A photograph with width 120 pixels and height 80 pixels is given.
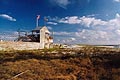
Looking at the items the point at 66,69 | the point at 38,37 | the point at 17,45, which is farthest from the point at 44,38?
the point at 66,69

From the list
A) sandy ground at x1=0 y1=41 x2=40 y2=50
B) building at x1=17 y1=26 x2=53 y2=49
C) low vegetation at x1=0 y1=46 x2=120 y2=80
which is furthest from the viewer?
building at x1=17 y1=26 x2=53 y2=49

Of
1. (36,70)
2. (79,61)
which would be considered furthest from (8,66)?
(79,61)

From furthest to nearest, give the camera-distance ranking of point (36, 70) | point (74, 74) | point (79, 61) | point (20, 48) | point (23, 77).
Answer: point (20, 48) < point (79, 61) < point (36, 70) < point (74, 74) < point (23, 77)

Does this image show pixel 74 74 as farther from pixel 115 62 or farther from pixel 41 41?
pixel 41 41

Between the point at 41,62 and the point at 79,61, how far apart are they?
4.50m

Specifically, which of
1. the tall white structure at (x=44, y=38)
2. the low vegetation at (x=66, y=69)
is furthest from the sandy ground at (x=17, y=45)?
the low vegetation at (x=66, y=69)

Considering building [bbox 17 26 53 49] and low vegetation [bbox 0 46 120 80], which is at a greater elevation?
building [bbox 17 26 53 49]

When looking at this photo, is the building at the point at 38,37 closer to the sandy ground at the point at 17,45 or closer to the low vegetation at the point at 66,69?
the sandy ground at the point at 17,45

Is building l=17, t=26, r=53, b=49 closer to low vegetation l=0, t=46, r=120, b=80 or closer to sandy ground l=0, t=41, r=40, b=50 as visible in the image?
sandy ground l=0, t=41, r=40, b=50

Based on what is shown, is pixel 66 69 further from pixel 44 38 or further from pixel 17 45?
pixel 44 38

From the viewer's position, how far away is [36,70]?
861 inches

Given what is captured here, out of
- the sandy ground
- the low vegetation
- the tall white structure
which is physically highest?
the tall white structure

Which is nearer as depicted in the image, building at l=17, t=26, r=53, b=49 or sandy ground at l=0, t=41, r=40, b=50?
sandy ground at l=0, t=41, r=40, b=50

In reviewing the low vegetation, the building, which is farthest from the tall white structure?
the low vegetation
